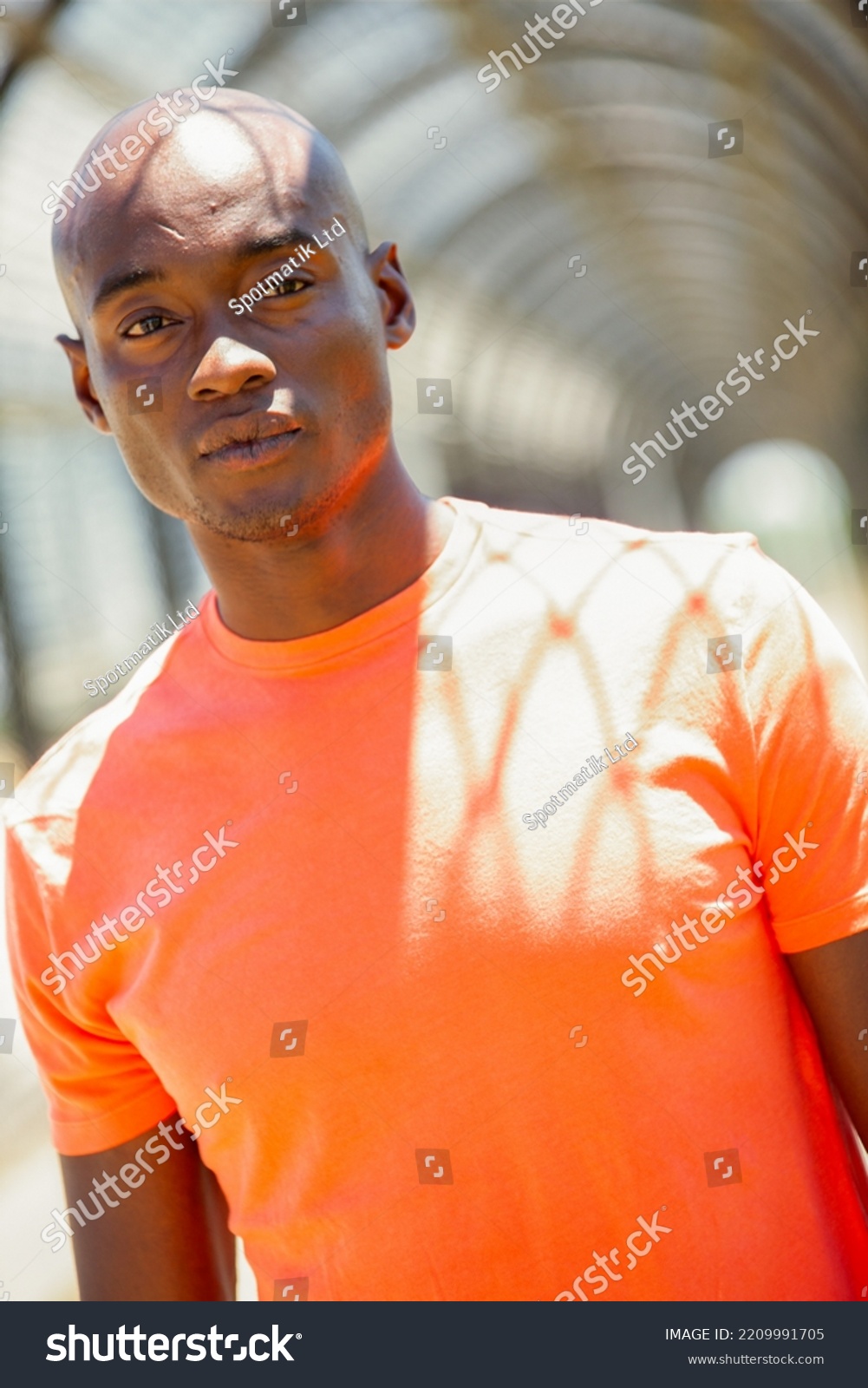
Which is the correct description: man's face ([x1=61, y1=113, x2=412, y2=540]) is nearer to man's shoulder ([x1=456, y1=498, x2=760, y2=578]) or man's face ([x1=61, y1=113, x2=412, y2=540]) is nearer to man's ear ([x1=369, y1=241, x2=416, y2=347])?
man's ear ([x1=369, y1=241, x2=416, y2=347])

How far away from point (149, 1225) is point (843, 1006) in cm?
135

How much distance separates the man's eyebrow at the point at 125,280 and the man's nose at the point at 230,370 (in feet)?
0.58

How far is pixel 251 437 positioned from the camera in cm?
231

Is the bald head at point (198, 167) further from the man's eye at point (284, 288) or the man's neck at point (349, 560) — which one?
the man's neck at point (349, 560)

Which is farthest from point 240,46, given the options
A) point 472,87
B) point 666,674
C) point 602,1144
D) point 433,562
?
point 602,1144

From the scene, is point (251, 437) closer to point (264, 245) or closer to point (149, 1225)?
point (264, 245)

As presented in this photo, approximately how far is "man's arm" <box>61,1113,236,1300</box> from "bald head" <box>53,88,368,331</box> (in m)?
1.55

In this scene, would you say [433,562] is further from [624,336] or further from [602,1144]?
[624,336]

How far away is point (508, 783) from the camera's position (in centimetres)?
225

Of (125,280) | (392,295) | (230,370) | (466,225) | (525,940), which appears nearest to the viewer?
(525,940)

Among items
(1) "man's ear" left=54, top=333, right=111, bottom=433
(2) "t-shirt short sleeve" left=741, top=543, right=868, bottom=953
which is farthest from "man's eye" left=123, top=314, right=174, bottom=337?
(2) "t-shirt short sleeve" left=741, top=543, right=868, bottom=953

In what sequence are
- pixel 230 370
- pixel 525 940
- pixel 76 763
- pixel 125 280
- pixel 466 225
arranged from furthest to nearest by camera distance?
pixel 466 225, pixel 76 763, pixel 125 280, pixel 230 370, pixel 525 940

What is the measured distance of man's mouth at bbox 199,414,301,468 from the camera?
231 cm

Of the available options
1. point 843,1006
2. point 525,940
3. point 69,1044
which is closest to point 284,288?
point 525,940
